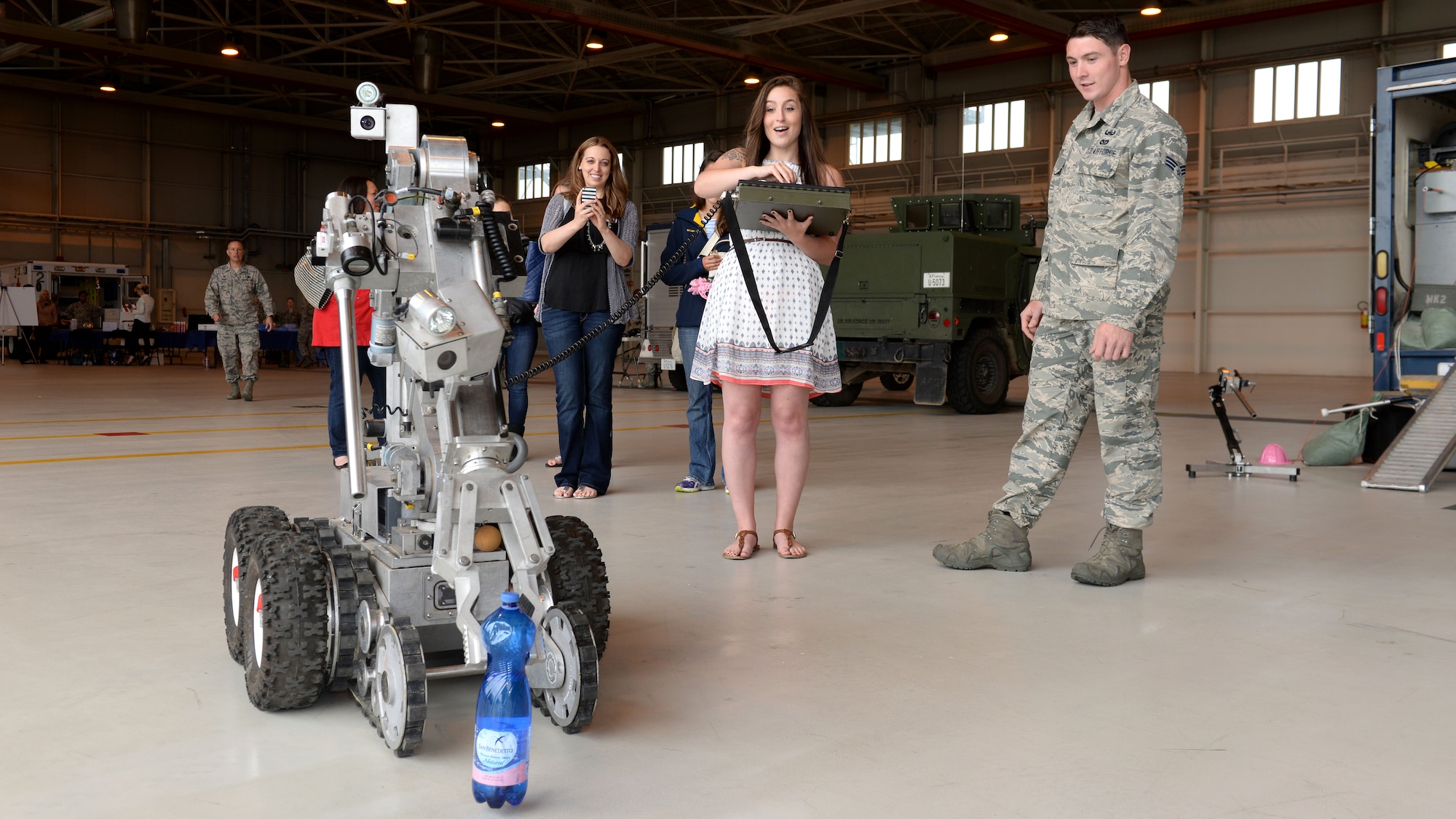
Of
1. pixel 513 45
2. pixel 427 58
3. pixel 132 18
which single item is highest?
pixel 513 45

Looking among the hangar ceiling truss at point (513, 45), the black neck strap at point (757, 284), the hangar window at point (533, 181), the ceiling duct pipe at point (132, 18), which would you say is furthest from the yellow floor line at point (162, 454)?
the hangar window at point (533, 181)

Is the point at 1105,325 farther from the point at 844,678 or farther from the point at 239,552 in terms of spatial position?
the point at 239,552

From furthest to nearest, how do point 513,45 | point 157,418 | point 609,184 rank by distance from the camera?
point 513,45 → point 157,418 → point 609,184

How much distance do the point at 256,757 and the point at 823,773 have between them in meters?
1.04

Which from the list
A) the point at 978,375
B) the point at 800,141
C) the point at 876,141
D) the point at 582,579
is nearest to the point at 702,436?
the point at 800,141

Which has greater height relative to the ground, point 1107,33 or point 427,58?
point 427,58

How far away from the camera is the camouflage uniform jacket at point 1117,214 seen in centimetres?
351

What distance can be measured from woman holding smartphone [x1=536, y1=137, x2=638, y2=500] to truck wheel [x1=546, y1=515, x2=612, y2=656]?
8.81 feet

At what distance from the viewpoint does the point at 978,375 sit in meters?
11.6

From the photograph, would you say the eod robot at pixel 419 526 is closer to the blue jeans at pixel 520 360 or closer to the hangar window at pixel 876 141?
the blue jeans at pixel 520 360

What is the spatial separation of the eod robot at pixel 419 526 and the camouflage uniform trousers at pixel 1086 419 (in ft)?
Result: 6.08

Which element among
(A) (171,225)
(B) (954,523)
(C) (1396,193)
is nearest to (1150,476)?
(B) (954,523)

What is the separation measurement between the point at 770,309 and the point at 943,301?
7685 mm

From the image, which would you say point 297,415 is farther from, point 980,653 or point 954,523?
point 980,653
